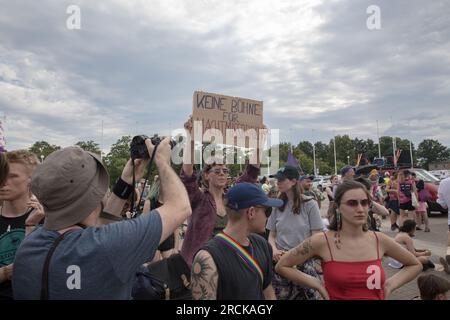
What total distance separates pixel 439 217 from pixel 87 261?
1517cm

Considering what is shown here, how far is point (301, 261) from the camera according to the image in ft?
8.96

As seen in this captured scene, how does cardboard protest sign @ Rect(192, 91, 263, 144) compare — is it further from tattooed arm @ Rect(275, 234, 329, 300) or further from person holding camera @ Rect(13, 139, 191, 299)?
person holding camera @ Rect(13, 139, 191, 299)

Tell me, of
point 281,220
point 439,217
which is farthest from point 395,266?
point 439,217

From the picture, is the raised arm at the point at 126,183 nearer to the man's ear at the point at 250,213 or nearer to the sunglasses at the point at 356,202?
the man's ear at the point at 250,213

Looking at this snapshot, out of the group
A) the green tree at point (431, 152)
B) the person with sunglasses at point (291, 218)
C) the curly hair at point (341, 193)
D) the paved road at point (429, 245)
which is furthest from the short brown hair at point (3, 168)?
the green tree at point (431, 152)

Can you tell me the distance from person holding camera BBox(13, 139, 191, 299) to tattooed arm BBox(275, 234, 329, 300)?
60.3 inches

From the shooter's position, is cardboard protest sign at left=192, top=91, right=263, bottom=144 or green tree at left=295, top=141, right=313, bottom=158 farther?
green tree at left=295, top=141, right=313, bottom=158

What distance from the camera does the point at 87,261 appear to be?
135 centimetres

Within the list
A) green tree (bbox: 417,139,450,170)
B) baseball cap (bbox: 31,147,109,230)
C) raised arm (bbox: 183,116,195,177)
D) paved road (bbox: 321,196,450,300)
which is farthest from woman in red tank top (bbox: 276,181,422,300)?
green tree (bbox: 417,139,450,170)

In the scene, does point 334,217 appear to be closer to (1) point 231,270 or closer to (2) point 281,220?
(2) point 281,220

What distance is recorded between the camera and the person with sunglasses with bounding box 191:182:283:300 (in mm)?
2023

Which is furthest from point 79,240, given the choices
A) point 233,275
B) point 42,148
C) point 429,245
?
point 42,148

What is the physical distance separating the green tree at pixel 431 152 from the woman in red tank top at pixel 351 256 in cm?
11790

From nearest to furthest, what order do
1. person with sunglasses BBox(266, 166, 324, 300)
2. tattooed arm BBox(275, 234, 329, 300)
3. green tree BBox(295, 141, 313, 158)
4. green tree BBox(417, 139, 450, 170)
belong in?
tattooed arm BBox(275, 234, 329, 300) < person with sunglasses BBox(266, 166, 324, 300) < green tree BBox(295, 141, 313, 158) < green tree BBox(417, 139, 450, 170)
